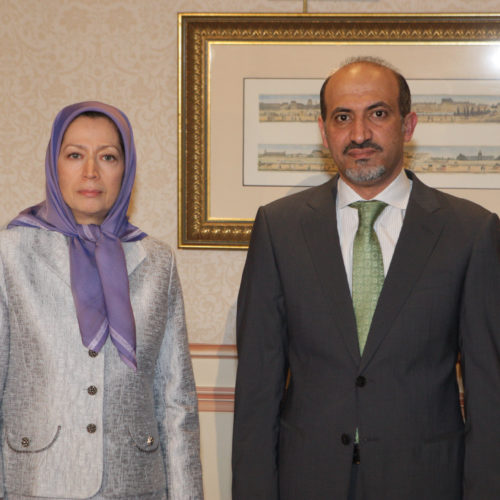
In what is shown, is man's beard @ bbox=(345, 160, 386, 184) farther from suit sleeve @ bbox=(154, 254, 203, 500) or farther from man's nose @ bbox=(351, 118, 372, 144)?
suit sleeve @ bbox=(154, 254, 203, 500)

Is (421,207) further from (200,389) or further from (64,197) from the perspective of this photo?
(200,389)

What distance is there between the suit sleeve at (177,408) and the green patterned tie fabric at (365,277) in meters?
0.52

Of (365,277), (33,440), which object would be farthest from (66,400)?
(365,277)

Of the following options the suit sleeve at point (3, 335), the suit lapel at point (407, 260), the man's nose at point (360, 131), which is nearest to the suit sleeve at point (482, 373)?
the suit lapel at point (407, 260)

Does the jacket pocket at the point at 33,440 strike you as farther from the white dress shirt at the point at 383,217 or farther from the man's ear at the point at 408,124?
the man's ear at the point at 408,124

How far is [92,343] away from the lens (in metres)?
1.77

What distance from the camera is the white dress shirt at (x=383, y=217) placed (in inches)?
79.6

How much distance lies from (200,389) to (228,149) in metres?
1.00

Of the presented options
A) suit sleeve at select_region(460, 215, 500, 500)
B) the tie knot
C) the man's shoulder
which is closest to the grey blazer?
the tie knot

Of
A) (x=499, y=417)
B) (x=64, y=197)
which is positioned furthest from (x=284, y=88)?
(x=499, y=417)

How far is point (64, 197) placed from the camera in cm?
192

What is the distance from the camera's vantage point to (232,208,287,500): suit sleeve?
1.99 m

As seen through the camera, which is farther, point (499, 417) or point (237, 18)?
point (237, 18)

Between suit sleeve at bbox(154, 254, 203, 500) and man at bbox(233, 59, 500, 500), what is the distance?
6.3 inches
